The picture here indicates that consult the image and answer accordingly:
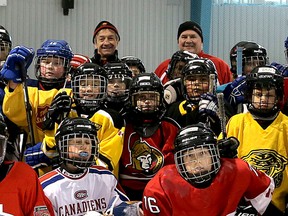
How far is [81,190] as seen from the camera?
3256 millimetres

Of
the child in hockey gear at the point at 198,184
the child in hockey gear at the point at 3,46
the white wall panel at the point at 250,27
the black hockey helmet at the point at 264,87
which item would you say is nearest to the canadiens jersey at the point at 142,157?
the black hockey helmet at the point at 264,87

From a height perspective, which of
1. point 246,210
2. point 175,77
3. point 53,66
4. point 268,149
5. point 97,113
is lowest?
point 246,210

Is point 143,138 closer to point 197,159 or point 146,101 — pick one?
point 146,101

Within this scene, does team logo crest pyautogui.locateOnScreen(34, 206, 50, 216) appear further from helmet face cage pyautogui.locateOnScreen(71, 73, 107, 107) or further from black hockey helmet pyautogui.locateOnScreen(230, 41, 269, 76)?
black hockey helmet pyautogui.locateOnScreen(230, 41, 269, 76)

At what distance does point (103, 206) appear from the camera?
10.8ft

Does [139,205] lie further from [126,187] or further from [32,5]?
[32,5]

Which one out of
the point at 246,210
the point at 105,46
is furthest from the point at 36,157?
the point at 105,46

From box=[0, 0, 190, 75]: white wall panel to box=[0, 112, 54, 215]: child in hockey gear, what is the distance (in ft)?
13.3

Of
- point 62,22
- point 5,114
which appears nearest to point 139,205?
point 5,114

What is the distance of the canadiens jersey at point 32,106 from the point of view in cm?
370

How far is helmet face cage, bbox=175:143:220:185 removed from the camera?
3059 millimetres

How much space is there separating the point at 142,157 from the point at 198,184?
668mm

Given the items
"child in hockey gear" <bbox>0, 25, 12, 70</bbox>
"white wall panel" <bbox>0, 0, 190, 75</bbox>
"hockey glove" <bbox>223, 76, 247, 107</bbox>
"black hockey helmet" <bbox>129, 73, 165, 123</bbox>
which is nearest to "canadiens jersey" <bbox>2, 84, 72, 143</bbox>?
"black hockey helmet" <bbox>129, 73, 165, 123</bbox>

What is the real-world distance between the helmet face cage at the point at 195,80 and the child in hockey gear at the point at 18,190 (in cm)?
120
